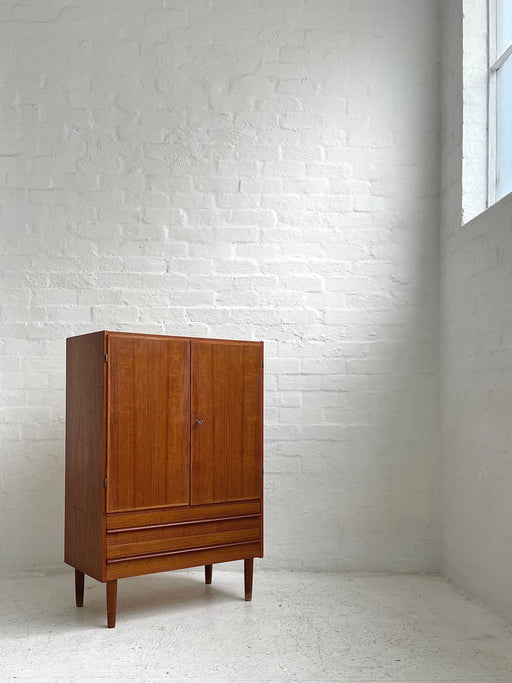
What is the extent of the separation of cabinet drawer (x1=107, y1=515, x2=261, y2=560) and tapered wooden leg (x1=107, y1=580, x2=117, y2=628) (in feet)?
0.45

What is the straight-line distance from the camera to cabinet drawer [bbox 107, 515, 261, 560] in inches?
129

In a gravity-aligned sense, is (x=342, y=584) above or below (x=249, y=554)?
below

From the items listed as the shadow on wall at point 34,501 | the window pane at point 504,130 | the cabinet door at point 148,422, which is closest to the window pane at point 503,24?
the window pane at point 504,130

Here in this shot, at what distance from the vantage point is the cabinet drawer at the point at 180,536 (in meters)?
3.27

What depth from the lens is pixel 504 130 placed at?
3.91 metres

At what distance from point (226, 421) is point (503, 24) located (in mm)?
2642

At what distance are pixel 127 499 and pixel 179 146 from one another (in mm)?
2145

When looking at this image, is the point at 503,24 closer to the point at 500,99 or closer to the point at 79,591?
the point at 500,99

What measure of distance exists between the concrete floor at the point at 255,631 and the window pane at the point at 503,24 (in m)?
2.97

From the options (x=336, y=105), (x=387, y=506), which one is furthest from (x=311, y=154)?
(x=387, y=506)

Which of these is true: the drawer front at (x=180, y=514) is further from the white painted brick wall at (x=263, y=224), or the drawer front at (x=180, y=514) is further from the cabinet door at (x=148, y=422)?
the white painted brick wall at (x=263, y=224)

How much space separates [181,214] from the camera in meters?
4.30

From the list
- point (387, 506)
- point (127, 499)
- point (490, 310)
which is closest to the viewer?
point (127, 499)

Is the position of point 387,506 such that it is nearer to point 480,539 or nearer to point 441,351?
point 480,539
